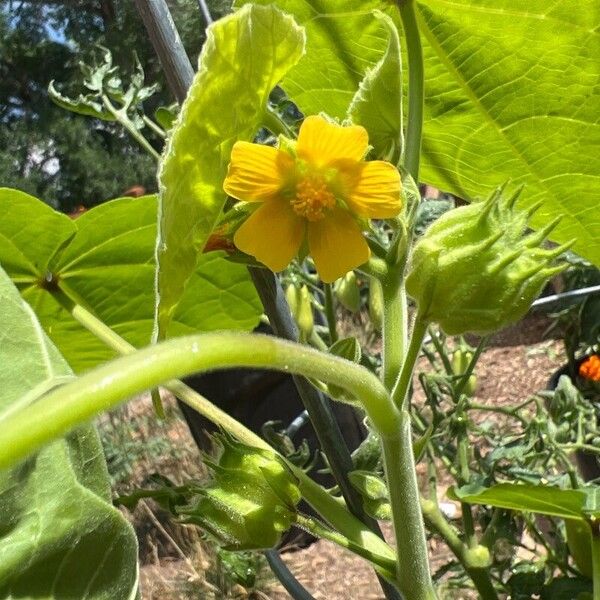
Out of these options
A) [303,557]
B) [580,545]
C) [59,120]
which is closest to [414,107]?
[580,545]

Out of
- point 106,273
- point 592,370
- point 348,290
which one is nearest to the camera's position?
point 106,273

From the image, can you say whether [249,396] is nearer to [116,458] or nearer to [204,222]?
[116,458]

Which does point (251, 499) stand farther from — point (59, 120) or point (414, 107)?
point (59, 120)

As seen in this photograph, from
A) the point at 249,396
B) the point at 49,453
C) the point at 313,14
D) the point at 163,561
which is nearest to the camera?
the point at 49,453

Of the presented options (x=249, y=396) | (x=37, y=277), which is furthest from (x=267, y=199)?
(x=249, y=396)

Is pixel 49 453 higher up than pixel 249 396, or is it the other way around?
pixel 49 453

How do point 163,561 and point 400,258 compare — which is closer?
point 400,258

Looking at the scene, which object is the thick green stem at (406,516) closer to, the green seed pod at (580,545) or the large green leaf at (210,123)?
the large green leaf at (210,123)
